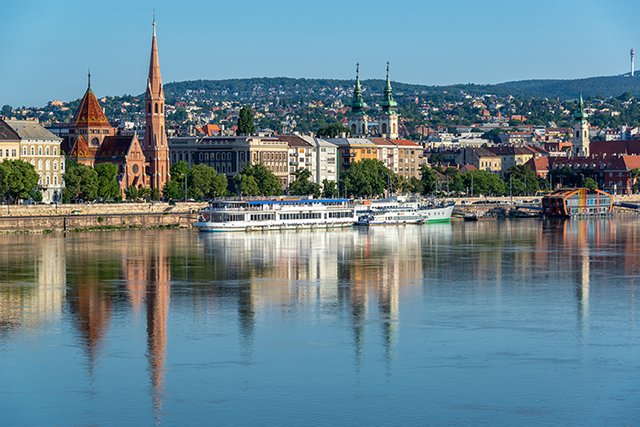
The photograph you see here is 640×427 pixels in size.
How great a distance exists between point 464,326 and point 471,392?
641 cm

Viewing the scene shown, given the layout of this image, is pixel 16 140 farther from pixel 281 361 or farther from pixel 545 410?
pixel 545 410

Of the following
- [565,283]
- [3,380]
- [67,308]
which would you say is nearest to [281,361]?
[3,380]

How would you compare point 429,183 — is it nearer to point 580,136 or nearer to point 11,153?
point 580,136

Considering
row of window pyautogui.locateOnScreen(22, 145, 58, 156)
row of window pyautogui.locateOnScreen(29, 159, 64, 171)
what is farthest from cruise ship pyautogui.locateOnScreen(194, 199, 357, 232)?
row of window pyautogui.locateOnScreen(22, 145, 58, 156)

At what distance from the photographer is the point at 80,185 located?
72062 millimetres

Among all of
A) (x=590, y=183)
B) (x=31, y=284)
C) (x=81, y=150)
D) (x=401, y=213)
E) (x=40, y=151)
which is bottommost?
(x=31, y=284)

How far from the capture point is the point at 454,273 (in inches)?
1650

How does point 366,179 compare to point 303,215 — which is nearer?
point 303,215

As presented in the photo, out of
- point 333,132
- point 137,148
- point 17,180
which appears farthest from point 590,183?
point 17,180

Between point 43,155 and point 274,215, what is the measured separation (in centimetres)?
1436

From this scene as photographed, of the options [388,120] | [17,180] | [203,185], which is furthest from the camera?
[388,120]

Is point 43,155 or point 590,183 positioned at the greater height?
point 43,155

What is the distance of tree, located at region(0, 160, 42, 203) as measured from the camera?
6588cm

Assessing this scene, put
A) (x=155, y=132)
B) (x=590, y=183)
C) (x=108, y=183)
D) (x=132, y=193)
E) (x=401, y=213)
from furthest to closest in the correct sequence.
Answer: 1. (x=590, y=183)
2. (x=155, y=132)
3. (x=132, y=193)
4. (x=108, y=183)
5. (x=401, y=213)
